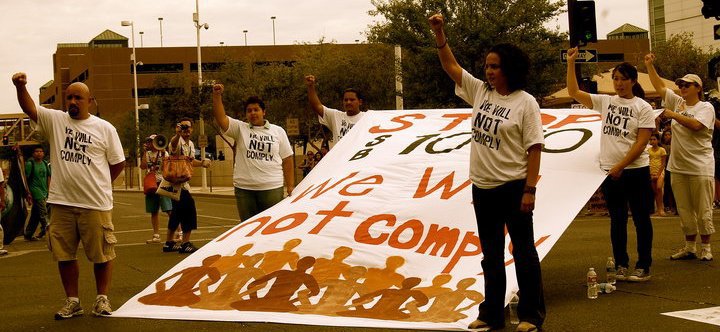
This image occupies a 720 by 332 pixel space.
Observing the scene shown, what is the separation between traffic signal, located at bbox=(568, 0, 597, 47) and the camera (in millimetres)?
15727

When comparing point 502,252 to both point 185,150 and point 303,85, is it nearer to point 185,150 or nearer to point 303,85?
point 185,150

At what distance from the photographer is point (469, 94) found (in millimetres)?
6527

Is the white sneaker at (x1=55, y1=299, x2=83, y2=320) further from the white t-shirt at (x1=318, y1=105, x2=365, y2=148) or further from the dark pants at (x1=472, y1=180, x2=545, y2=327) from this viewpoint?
the white t-shirt at (x1=318, y1=105, x2=365, y2=148)

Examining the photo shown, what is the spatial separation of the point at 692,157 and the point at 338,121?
3543 mm

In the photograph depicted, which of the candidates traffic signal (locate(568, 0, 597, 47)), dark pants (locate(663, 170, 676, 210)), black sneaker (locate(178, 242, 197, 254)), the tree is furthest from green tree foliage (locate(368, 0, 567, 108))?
black sneaker (locate(178, 242, 197, 254))

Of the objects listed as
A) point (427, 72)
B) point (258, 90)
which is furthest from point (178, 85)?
point (427, 72)

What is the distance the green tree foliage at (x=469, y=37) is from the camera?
32.1m

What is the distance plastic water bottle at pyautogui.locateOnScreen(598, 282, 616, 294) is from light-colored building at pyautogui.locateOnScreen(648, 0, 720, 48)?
→ 7148 cm

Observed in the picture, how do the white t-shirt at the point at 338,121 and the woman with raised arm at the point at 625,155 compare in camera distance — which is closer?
the woman with raised arm at the point at 625,155

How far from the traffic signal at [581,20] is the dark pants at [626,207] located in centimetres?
769

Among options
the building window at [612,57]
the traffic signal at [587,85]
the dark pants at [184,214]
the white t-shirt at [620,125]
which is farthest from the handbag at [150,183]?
the building window at [612,57]

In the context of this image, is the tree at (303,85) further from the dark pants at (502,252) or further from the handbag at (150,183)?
the dark pants at (502,252)

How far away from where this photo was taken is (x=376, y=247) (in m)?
7.61

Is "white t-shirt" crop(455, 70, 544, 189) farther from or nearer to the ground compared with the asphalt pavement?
farther from the ground
